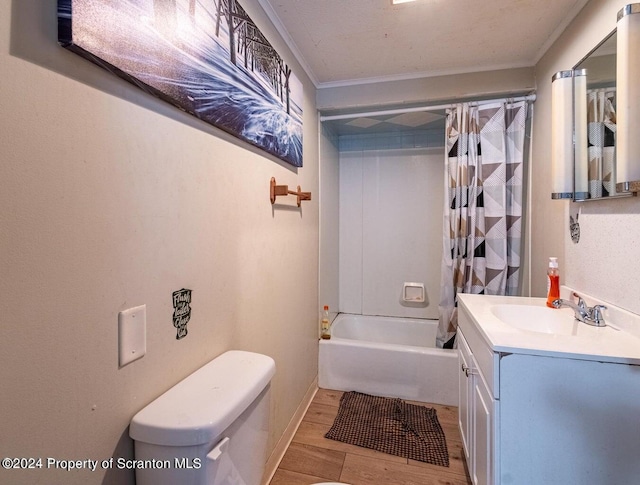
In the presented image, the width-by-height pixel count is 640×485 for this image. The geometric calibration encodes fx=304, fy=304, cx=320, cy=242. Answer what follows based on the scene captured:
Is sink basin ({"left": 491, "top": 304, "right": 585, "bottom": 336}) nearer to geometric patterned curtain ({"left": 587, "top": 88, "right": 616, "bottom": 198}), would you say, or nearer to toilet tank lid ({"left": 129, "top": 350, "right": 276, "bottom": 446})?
geometric patterned curtain ({"left": 587, "top": 88, "right": 616, "bottom": 198})

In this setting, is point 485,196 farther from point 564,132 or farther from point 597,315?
point 597,315

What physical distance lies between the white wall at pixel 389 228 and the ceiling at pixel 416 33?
0.88 meters

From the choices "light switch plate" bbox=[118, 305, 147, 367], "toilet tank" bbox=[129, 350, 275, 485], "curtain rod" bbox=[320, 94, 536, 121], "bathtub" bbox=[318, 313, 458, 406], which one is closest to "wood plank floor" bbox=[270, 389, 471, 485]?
"bathtub" bbox=[318, 313, 458, 406]

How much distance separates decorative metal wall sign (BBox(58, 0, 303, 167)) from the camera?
2.09ft

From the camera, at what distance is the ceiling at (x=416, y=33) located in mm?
1481

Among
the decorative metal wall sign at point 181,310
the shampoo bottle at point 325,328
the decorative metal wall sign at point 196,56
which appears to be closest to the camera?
the decorative metal wall sign at point 196,56

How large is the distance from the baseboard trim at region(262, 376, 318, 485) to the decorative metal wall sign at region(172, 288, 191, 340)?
956mm

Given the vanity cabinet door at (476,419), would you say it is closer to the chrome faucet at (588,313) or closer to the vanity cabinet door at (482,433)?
the vanity cabinet door at (482,433)

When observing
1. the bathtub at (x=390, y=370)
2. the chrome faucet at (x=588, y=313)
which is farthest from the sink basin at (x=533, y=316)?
the bathtub at (x=390, y=370)

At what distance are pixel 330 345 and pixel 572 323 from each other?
1.52 m

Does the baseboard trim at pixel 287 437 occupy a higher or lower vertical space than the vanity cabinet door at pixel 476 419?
lower

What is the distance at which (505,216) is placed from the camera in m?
2.04

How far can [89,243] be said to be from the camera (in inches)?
25.6

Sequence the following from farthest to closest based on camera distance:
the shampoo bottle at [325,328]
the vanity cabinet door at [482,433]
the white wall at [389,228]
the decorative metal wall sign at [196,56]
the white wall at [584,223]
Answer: the white wall at [389,228], the shampoo bottle at [325,328], the white wall at [584,223], the vanity cabinet door at [482,433], the decorative metal wall sign at [196,56]
